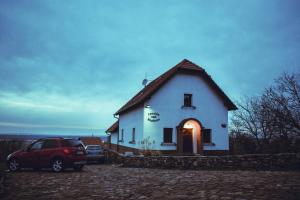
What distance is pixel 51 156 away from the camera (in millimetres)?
13133

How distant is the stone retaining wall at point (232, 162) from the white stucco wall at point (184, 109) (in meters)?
4.70

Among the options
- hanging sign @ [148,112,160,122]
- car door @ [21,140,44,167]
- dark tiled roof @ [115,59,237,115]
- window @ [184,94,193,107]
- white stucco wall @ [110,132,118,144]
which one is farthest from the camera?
white stucco wall @ [110,132,118,144]

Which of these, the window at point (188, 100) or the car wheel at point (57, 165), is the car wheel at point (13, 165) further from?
the window at point (188, 100)

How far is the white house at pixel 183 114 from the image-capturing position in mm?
19656

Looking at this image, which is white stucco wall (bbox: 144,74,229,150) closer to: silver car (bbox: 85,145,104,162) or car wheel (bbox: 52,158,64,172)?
silver car (bbox: 85,145,104,162)

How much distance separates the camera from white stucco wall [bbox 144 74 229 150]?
19672mm

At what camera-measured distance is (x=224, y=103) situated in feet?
71.8

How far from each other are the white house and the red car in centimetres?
702

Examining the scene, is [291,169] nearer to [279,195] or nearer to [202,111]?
[279,195]

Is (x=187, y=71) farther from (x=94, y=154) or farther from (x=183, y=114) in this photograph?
(x=94, y=154)

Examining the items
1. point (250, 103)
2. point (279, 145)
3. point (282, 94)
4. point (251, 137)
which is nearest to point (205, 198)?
point (279, 145)

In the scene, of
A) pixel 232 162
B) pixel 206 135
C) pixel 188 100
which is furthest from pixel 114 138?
pixel 232 162

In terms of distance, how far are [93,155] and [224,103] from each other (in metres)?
11.6

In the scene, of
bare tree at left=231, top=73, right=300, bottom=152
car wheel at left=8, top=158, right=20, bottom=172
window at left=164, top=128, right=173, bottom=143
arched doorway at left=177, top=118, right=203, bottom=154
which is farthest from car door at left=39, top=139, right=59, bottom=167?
bare tree at left=231, top=73, right=300, bottom=152
